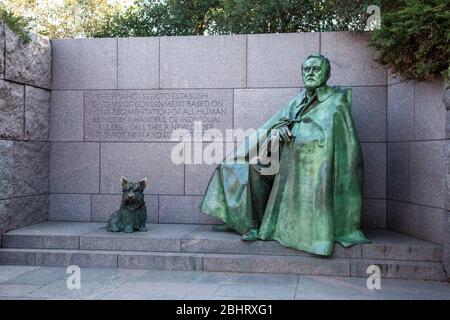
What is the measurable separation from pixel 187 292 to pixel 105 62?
4171 mm

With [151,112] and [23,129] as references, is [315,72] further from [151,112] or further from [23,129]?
[23,129]

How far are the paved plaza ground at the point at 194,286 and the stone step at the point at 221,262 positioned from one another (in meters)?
0.11

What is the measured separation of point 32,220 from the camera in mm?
7316

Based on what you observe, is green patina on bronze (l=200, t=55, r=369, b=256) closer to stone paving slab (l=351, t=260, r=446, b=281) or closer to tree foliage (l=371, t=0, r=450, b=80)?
stone paving slab (l=351, t=260, r=446, b=281)

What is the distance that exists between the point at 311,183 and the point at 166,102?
2.85 m

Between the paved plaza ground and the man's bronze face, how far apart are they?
2265mm

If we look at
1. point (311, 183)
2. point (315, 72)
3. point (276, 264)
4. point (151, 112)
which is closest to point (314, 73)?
point (315, 72)

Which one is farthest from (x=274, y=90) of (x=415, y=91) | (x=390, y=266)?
(x=390, y=266)

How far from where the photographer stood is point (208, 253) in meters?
6.08

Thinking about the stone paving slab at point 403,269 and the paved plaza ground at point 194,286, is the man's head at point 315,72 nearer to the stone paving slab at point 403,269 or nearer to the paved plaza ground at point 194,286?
the stone paving slab at point 403,269

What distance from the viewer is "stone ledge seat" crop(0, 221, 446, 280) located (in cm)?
568

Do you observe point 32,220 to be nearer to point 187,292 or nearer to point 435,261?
point 187,292

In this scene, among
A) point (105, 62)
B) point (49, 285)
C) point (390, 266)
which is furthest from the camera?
point (105, 62)

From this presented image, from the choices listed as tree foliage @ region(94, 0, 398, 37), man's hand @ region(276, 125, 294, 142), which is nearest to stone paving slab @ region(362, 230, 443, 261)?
man's hand @ region(276, 125, 294, 142)
